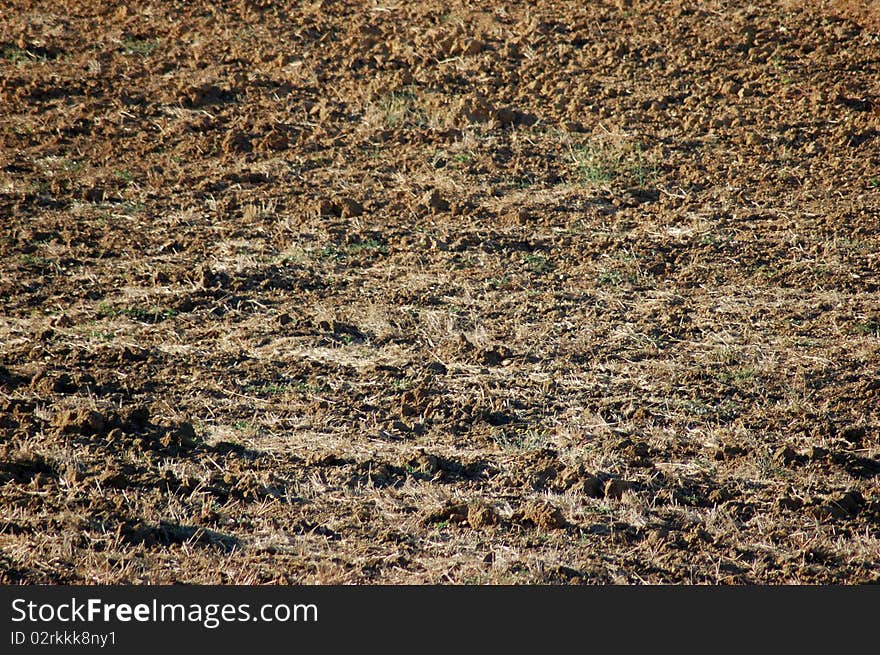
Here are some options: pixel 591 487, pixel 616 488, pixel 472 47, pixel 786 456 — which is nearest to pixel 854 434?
pixel 786 456

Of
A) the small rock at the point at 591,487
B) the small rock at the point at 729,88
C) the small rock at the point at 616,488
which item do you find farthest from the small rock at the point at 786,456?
the small rock at the point at 729,88

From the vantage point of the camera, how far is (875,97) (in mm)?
8641

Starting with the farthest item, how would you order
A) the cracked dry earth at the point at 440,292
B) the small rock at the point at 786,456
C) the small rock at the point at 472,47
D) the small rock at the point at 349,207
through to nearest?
the small rock at the point at 472,47 < the small rock at the point at 349,207 < the small rock at the point at 786,456 < the cracked dry earth at the point at 440,292

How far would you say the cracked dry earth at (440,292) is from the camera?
449 cm

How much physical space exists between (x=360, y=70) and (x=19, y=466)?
20.1 feet

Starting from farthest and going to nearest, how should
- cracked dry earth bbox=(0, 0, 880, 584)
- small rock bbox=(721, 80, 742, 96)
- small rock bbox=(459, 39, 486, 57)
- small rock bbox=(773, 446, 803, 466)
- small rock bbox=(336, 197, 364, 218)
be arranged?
small rock bbox=(459, 39, 486, 57) → small rock bbox=(721, 80, 742, 96) → small rock bbox=(336, 197, 364, 218) → small rock bbox=(773, 446, 803, 466) → cracked dry earth bbox=(0, 0, 880, 584)

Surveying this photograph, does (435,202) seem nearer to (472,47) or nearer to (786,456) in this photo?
(472,47)

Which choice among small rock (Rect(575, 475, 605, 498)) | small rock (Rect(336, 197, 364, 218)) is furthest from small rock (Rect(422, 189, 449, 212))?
small rock (Rect(575, 475, 605, 498))

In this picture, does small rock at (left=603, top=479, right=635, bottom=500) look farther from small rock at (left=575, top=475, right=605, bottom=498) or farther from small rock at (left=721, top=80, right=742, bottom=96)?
small rock at (left=721, top=80, right=742, bottom=96)

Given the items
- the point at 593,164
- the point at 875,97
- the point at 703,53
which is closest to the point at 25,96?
the point at 593,164

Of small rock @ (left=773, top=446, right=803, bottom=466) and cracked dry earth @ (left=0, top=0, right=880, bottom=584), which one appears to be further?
small rock @ (left=773, top=446, right=803, bottom=466)

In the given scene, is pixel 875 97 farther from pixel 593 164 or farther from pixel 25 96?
pixel 25 96

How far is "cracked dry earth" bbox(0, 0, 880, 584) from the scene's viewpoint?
4.49 m

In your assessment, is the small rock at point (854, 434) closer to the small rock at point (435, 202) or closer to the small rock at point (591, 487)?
the small rock at point (591, 487)
